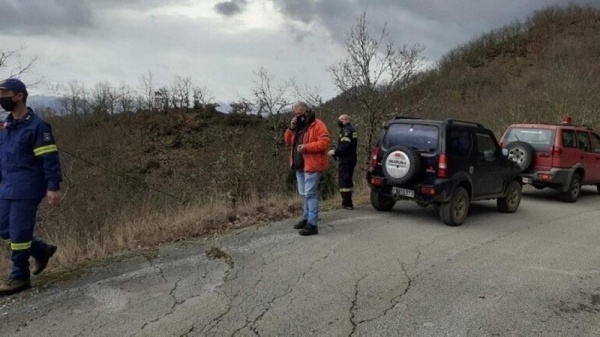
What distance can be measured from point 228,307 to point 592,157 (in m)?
12.0

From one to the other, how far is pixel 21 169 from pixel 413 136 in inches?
238

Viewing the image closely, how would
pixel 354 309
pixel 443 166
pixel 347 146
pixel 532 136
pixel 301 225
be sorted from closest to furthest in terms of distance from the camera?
pixel 354 309 < pixel 301 225 < pixel 443 166 < pixel 347 146 < pixel 532 136

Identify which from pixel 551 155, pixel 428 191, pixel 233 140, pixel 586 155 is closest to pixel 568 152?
pixel 551 155

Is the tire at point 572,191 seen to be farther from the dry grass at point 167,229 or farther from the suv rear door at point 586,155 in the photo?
the dry grass at point 167,229

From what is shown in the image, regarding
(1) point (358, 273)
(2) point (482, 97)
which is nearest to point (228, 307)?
(1) point (358, 273)

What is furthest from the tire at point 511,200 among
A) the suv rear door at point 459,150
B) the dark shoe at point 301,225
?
the dark shoe at point 301,225

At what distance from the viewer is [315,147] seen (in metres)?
7.00

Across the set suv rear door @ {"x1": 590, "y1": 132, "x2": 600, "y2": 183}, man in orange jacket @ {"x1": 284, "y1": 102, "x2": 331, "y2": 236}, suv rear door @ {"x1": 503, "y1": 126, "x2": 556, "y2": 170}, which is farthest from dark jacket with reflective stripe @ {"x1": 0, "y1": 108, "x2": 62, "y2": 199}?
suv rear door @ {"x1": 590, "y1": 132, "x2": 600, "y2": 183}

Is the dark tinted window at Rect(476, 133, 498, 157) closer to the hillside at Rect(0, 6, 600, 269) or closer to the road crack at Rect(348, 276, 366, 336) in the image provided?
Result: the hillside at Rect(0, 6, 600, 269)

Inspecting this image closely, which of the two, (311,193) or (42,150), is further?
(311,193)

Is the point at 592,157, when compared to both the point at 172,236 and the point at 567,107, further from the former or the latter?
the point at 567,107

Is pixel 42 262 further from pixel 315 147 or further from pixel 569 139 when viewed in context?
pixel 569 139

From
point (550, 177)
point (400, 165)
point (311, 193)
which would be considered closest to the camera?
point (311, 193)

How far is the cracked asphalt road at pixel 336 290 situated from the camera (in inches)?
166
